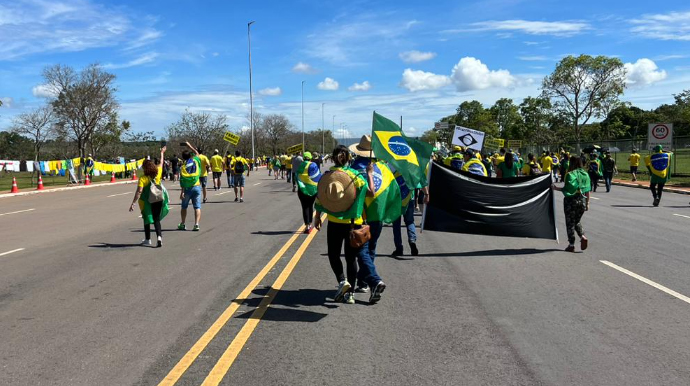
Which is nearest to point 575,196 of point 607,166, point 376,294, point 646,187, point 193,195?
point 376,294

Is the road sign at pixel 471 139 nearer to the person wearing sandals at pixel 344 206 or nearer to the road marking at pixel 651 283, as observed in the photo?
the road marking at pixel 651 283

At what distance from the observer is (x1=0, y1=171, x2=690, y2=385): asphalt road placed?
422 centimetres

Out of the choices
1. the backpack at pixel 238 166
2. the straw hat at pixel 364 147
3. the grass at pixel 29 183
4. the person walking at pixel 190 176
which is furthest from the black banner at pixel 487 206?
the grass at pixel 29 183

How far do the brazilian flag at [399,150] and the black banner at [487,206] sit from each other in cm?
228

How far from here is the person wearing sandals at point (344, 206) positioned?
5.75 m

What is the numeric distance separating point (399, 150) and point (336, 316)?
2.48 metres

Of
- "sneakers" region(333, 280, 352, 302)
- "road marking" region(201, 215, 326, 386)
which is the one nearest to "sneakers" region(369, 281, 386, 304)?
"sneakers" region(333, 280, 352, 302)

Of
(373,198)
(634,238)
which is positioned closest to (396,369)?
(373,198)

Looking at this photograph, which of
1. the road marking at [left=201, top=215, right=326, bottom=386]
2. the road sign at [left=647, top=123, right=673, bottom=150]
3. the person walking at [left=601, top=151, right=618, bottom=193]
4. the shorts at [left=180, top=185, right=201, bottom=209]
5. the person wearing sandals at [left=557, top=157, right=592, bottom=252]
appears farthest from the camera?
the road sign at [left=647, top=123, right=673, bottom=150]

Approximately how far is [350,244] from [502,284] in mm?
2369

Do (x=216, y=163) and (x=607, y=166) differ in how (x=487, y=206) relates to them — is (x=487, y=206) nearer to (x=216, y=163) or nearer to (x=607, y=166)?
(x=216, y=163)

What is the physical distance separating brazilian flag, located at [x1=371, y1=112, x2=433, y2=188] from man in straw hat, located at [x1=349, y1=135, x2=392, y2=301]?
35 cm

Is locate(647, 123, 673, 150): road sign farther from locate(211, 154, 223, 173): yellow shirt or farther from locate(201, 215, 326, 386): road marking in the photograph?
locate(201, 215, 326, 386): road marking

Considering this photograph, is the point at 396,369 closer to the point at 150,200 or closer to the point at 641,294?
the point at 641,294
